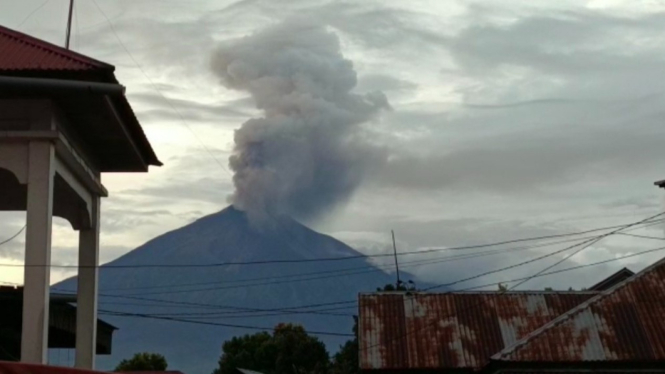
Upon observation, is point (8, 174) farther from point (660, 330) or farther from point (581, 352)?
point (660, 330)

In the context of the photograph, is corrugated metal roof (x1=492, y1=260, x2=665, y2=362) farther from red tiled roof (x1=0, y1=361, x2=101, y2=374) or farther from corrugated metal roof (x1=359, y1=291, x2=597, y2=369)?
red tiled roof (x1=0, y1=361, x2=101, y2=374)

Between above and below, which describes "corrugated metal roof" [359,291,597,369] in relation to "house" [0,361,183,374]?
above

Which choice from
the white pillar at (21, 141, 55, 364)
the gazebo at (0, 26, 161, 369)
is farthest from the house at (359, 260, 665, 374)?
the white pillar at (21, 141, 55, 364)

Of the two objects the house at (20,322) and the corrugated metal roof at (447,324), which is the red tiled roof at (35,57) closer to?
the house at (20,322)

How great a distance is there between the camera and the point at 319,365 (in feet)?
306

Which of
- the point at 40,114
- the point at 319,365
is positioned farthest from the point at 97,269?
the point at 319,365

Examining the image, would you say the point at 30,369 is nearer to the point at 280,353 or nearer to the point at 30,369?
the point at 30,369

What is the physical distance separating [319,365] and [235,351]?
18645mm

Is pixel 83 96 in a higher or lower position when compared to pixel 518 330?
higher

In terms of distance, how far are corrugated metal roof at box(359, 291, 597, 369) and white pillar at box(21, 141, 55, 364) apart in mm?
21013

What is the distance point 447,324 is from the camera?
39.5 metres

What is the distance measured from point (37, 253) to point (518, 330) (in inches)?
961

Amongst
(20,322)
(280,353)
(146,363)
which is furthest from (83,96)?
(280,353)

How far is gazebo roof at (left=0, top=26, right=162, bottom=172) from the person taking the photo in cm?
1733
